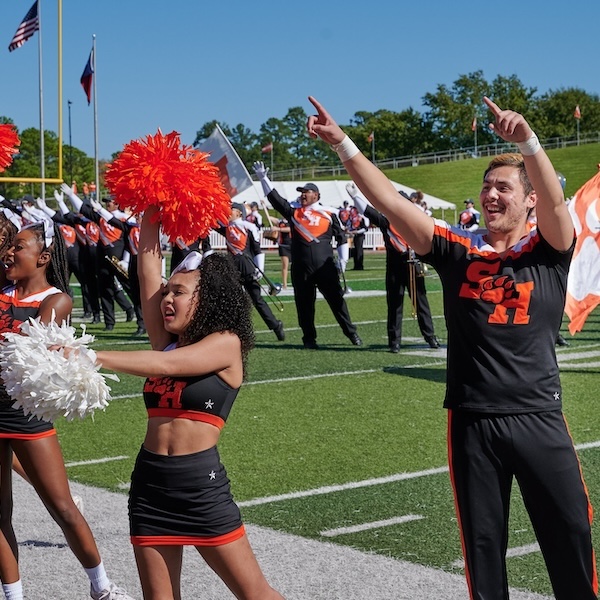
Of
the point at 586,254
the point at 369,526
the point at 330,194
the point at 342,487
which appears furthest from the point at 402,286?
the point at 330,194

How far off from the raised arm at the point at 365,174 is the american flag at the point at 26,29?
63.4 feet

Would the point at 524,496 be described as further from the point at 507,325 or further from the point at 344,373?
the point at 344,373

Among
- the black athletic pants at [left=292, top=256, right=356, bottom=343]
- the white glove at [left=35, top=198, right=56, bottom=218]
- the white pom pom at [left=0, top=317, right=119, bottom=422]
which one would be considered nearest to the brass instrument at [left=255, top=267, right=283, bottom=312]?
the black athletic pants at [left=292, top=256, right=356, bottom=343]

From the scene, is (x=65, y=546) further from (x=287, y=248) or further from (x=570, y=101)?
(x=570, y=101)

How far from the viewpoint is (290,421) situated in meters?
8.32

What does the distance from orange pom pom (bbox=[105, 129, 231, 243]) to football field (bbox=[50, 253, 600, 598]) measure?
1736mm

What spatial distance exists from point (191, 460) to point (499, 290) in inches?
44.1

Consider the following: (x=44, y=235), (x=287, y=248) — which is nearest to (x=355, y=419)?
(x=44, y=235)

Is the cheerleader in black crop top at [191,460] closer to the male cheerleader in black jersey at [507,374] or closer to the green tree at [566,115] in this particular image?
the male cheerleader in black jersey at [507,374]

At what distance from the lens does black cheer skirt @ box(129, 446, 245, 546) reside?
3.34m

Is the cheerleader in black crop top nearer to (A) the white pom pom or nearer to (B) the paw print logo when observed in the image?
(A) the white pom pom

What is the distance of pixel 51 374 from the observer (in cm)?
279

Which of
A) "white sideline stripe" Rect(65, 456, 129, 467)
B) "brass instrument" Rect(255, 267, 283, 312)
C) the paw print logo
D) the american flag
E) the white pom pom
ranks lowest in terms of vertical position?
"white sideline stripe" Rect(65, 456, 129, 467)

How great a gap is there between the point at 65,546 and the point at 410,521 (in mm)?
1732
